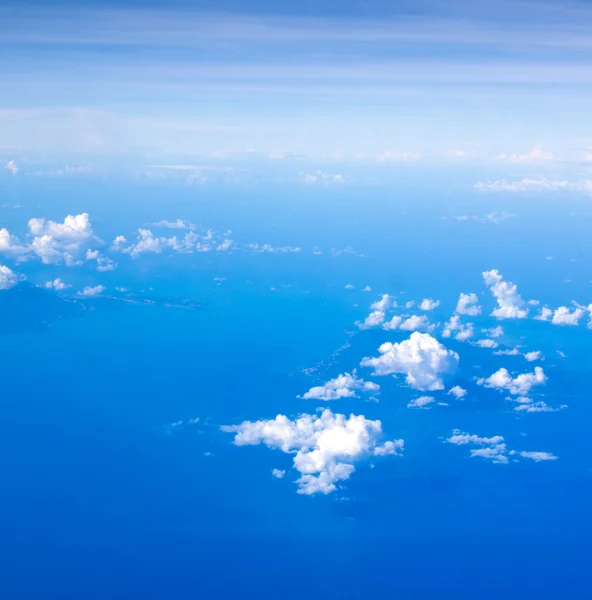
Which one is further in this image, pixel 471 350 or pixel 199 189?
pixel 199 189

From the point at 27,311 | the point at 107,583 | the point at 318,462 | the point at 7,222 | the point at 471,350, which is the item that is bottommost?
the point at 107,583

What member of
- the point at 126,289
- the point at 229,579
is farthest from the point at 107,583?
the point at 126,289

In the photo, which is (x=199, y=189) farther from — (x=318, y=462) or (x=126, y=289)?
(x=318, y=462)

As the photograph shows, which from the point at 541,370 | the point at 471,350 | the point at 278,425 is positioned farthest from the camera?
the point at 471,350

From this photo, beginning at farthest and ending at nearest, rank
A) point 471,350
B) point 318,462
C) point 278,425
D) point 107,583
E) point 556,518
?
point 471,350
point 278,425
point 318,462
point 556,518
point 107,583

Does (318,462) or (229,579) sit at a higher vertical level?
(318,462)

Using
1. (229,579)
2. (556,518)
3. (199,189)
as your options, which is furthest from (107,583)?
(199,189)

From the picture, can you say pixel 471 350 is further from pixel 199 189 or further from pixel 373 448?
pixel 199 189
